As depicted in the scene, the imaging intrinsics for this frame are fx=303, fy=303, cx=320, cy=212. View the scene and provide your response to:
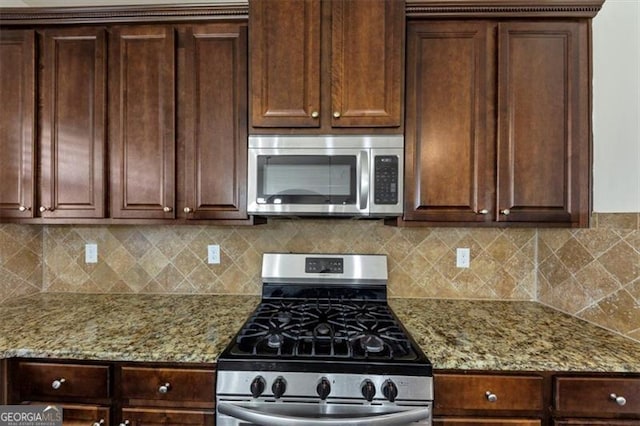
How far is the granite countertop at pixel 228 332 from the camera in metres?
1.13

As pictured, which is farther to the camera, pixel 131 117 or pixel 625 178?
pixel 131 117

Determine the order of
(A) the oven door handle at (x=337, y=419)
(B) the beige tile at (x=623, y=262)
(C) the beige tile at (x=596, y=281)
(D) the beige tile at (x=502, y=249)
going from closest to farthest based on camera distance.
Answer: (A) the oven door handle at (x=337, y=419), (B) the beige tile at (x=623, y=262), (C) the beige tile at (x=596, y=281), (D) the beige tile at (x=502, y=249)

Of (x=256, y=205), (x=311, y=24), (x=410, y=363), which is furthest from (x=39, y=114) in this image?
(x=410, y=363)

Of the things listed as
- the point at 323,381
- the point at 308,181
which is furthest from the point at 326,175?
the point at 323,381

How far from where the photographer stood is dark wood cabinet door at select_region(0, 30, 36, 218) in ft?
5.12

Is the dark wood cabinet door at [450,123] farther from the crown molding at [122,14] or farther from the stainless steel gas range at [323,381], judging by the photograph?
the crown molding at [122,14]

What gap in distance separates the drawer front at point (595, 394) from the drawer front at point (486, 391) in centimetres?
8

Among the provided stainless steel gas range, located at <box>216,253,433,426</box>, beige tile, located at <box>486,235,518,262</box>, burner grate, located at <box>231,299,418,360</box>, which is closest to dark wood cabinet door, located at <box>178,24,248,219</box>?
burner grate, located at <box>231,299,418,360</box>

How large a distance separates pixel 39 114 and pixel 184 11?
0.92 m

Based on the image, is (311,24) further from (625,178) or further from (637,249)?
(637,249)

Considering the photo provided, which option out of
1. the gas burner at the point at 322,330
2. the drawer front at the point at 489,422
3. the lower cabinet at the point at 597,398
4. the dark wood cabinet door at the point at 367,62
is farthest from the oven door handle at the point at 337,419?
the dark wood cabinet door at the point at 367,62

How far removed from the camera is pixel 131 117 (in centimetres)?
155

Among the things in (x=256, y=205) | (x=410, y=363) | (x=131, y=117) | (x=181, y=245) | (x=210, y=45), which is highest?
(x=210, y=45)

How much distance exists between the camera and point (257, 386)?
109 centimetres
